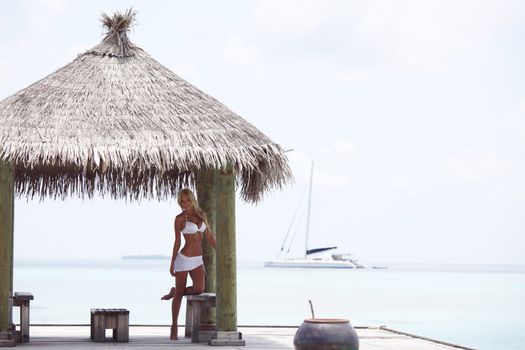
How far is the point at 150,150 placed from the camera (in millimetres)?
9414

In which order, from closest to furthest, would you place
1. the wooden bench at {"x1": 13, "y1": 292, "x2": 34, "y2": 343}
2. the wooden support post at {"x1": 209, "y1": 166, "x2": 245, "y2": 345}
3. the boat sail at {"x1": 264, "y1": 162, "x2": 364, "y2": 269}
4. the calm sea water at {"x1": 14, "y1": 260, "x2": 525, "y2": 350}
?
1. the wooden support post at {"x1": 209, "y1": 166, "x2": 245, "y2": 345}
2. the wooden bench at {"x1": 13, "y1": 292, "x2": 34, "y2": 343}
3. the calm sea water at {"x1": 14, "y1": 260, "x2": 525, "y2": 350}
4. the boat sail at {"x1": 264, "y1": 162, "x2": 364, "y2": 269}

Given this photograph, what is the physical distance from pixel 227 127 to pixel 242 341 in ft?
6.00

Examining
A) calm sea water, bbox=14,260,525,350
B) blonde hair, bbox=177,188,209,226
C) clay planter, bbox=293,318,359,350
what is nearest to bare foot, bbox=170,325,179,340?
blonde hair, bbox=177,188,209,226

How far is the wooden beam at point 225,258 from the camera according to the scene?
31.6ft

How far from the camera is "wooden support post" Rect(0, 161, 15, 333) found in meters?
9.38

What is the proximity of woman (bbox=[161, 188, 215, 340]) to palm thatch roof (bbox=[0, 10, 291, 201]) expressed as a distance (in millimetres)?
360

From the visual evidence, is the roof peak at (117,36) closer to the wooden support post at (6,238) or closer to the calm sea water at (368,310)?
the wooden support post at (6,238)

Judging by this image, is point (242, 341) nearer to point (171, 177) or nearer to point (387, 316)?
point (171, 177)

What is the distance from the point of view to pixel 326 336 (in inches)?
308

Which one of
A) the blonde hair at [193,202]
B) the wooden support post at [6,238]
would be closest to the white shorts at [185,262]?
the blonde hair at [193,202]

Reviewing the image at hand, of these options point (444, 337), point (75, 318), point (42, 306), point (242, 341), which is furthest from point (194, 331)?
point (42, 306)

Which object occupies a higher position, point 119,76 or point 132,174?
point 119,76

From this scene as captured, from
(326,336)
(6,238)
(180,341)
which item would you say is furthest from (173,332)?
(326,336)

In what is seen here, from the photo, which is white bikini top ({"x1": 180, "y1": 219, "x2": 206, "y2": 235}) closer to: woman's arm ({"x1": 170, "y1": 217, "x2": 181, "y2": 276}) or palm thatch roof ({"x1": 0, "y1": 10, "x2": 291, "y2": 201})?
woman's arm ({"x1": 170, "y1": 217, "x2": 181, "y2": 276})
